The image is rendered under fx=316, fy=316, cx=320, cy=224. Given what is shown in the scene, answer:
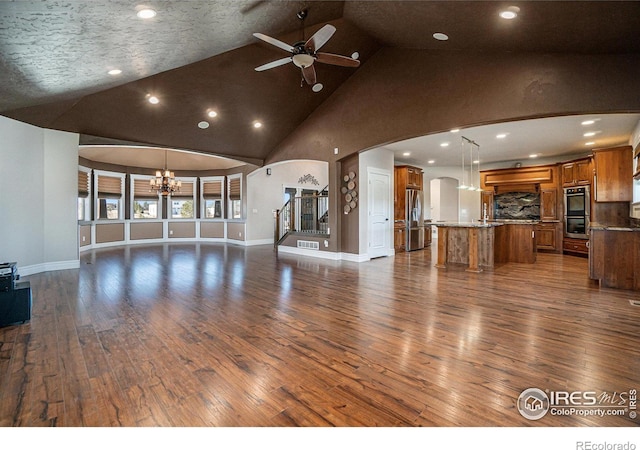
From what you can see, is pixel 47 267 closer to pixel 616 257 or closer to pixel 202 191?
pixel 202 191

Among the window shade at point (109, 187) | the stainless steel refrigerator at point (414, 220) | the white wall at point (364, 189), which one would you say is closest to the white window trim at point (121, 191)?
the window shade at point (109, 187)

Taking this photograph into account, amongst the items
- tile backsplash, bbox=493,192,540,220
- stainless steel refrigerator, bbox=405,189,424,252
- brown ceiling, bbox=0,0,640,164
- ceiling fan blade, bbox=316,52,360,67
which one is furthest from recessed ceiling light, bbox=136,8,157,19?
tile backsplash, bbox=493,192,540,220

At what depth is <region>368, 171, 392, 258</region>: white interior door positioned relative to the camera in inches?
295

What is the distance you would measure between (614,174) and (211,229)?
11.3m

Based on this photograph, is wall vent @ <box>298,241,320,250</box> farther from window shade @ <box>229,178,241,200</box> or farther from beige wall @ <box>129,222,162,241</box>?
beige wall @ <box>129,222,162,241</box>

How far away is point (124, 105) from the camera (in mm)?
5926

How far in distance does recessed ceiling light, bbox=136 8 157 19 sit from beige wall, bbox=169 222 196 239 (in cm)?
932

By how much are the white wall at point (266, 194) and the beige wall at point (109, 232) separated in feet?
13.5

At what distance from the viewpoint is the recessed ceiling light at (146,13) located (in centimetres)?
300

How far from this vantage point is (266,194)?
1100 cm

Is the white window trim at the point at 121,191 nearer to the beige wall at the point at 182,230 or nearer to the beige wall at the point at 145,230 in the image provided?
the beige wall at the point at 145,230

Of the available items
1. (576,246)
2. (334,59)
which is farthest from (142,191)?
(576,246)
